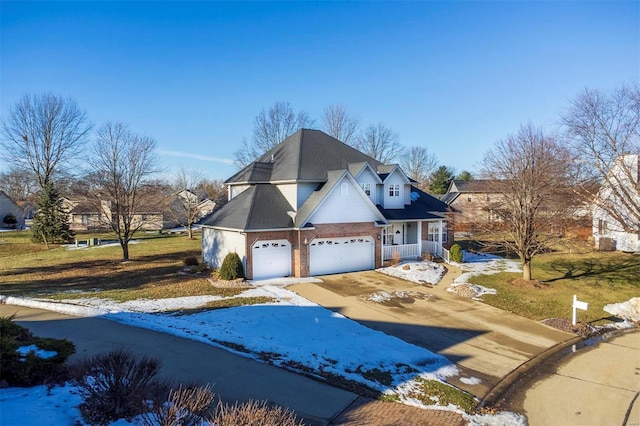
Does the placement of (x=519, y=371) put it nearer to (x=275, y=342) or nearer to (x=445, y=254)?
(x=275, y=342)

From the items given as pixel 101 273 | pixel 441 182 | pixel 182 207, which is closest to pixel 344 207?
pixel 101 273

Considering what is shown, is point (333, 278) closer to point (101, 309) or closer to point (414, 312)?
point (414, 312)

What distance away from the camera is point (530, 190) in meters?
18.3

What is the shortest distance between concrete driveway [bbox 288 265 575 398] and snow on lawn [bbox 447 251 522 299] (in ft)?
2.35

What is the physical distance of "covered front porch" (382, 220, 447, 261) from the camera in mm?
24436

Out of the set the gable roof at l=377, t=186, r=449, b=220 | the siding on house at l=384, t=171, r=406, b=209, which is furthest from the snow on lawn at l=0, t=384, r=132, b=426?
the siding on house at l=384, t=171, r=406, b=209

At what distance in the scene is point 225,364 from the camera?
9.28 metres

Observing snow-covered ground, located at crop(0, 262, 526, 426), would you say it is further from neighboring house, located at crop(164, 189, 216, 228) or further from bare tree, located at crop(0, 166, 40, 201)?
bare tree, located at crop(0, 166, 40, 201)

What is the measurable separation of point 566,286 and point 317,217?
13651mm

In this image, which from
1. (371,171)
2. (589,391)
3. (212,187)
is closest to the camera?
(589,391)

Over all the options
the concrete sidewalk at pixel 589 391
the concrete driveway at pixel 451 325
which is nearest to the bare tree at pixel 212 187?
the concrete driveway at pixel 451 325

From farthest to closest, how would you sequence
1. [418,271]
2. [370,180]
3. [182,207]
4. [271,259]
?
[182,207]
[370,180]
[418,271]
[271,259]

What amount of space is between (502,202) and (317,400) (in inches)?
651

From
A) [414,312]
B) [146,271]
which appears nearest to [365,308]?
[414,312]
